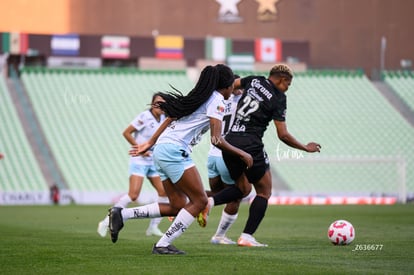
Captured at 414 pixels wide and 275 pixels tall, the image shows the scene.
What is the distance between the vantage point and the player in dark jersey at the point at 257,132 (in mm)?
11109

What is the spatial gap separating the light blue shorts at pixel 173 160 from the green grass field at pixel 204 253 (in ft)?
2.95

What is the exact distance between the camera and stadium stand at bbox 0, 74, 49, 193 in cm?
3012

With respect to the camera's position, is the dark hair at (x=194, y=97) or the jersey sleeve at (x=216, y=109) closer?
the jersey sleeve at (x=216, y=109)

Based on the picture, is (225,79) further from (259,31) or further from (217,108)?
(259,31)

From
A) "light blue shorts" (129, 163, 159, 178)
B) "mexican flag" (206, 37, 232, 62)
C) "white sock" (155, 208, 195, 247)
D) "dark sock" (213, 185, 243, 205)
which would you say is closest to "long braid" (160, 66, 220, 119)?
"white sock" (155, 208, 195, 247)

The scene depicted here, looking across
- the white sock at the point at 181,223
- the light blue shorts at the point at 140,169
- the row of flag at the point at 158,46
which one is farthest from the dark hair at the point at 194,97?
the row of flag at the point at 158,46

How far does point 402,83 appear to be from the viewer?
37.1 meters

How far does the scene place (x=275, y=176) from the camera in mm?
32156

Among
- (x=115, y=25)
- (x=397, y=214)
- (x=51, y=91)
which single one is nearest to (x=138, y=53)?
(x=115, y=25)

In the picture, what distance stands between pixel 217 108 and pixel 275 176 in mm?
22662

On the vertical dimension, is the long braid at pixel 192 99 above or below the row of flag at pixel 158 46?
above

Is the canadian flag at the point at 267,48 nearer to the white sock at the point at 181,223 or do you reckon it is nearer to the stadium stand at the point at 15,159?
the stadium stand at the point at 15,159

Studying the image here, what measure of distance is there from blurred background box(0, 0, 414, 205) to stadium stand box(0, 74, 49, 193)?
0.05 meters

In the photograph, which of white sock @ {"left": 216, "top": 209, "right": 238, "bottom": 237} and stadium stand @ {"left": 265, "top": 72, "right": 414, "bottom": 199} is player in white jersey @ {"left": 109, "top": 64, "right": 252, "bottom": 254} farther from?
stadium stand @ {"left": 265, "top": 72, "right": 414, "bottom": 199}
